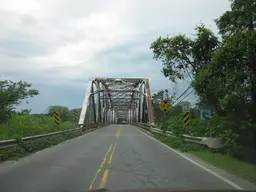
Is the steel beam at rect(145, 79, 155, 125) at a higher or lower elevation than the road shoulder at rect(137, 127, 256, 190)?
higher

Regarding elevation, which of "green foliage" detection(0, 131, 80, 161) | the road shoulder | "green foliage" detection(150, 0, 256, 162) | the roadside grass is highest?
"green foliage" detection(150, 0, 256, 162)

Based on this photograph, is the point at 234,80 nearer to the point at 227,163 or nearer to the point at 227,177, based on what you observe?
the point at 227,163

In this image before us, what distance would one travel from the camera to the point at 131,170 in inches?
472

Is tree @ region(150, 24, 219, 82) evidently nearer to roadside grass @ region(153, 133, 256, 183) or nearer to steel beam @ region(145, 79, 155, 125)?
roadside grass @ region(153, 133, 256, 183)

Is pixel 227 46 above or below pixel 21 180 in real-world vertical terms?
above

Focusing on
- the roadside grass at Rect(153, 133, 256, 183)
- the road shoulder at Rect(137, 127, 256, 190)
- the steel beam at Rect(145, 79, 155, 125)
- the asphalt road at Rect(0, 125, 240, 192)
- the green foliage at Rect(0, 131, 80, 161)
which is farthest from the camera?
the steel beam at Rect(145, 79, 155, 125)

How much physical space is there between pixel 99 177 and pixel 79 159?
4704 mm

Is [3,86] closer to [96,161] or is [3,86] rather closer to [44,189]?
[96,161]

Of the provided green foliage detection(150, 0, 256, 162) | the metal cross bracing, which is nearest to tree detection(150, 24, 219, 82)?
green foliage detection(150, 0, 256, 162)

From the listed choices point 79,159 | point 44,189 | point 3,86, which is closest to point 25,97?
point 3,86

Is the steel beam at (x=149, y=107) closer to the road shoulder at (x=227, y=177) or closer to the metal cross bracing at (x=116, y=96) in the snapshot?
the metal cross bracing at (x=116, y=96)

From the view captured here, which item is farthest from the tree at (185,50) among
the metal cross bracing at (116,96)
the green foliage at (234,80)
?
the metal cross bracing at (116,96)

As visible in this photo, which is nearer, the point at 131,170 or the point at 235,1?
the point at 131,170

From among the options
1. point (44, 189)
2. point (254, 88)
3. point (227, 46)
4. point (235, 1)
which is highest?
point (235, 1)
